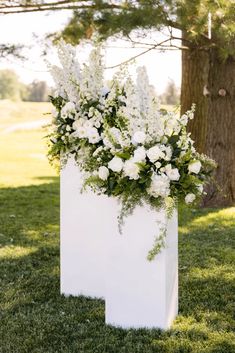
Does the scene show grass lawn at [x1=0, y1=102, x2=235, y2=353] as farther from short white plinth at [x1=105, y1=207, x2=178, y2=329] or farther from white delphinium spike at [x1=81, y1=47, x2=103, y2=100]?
white delphinium spike at [x1=81, y1=47, x2=103, y2=100]

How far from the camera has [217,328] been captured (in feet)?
14.4

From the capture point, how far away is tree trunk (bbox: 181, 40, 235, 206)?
9.70 m

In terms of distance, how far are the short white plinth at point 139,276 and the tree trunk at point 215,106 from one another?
17.9 feet

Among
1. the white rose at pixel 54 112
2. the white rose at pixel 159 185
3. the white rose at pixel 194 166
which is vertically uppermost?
the white rose at pixel 54 112

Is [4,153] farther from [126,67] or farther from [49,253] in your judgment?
[126,67]

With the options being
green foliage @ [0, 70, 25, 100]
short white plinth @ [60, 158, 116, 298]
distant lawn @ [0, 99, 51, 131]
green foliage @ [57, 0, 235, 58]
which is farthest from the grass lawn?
green foliage @ [0, 70, 25, 100]

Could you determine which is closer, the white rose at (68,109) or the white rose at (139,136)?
the white rose at (139,136)

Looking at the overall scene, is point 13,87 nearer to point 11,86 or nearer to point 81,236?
point 11,86

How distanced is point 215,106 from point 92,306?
5.58 metres

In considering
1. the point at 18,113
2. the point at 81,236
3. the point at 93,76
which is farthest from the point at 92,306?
the point at 18,113

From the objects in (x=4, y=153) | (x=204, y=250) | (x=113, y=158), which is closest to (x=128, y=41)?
(x=204, y=250)

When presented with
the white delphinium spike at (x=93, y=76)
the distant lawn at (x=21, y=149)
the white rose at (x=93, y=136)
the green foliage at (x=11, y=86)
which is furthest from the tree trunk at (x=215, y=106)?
the green foliage at (x=11, y=86)

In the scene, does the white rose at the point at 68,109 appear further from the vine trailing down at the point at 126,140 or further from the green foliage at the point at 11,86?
the green foliage at the point at 11,86

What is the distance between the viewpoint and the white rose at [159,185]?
3984mm
